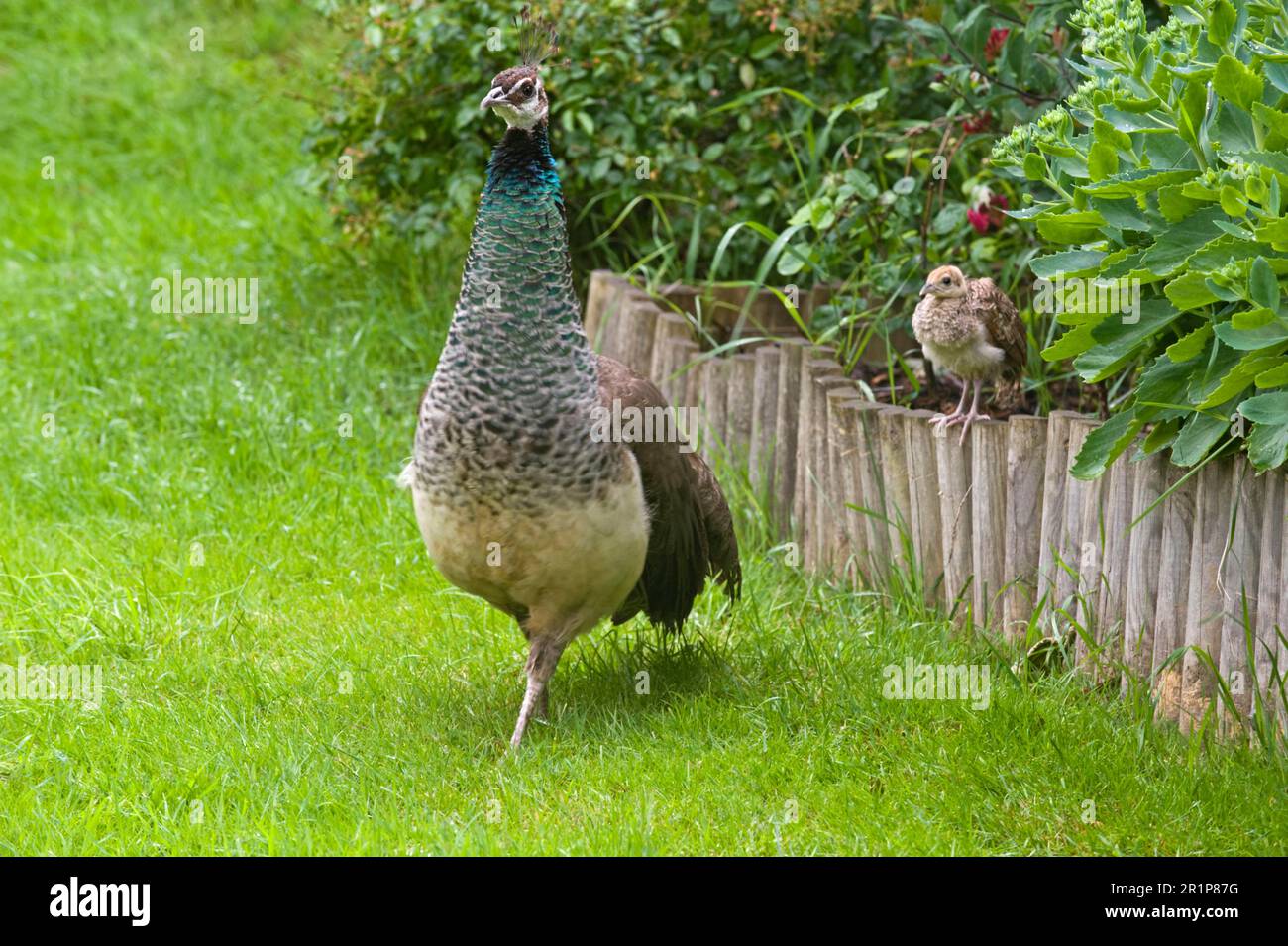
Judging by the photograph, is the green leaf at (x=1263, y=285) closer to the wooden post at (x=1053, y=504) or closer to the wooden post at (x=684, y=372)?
the wooden post at (x=1053, y=504)

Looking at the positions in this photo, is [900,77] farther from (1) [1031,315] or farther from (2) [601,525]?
(2) [601,525]

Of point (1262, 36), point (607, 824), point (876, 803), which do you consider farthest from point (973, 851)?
point (1262, 36)

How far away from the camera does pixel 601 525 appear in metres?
4.25

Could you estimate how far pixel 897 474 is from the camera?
5070 mm

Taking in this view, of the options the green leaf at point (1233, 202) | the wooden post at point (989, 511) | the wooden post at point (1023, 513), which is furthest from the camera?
the wooden post at point (989, 511)

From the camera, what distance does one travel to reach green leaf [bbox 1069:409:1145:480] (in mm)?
4129

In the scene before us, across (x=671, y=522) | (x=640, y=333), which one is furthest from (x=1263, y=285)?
(x=640, y=333)

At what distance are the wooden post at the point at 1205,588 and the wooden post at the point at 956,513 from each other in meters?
0.79

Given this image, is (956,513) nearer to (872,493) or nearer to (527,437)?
(872,493)

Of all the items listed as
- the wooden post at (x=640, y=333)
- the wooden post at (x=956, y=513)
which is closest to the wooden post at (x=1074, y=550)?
the wooden post at (x=956, y=513)

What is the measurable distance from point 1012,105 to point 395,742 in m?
2.88

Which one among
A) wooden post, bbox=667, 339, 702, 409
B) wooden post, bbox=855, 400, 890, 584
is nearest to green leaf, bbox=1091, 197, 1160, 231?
wooden post, bbox=855, 400, 890, 584

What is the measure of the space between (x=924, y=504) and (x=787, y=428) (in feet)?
2.76

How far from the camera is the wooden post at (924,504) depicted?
16.3 ft
